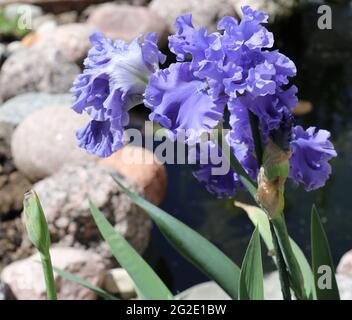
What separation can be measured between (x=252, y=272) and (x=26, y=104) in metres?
3.24

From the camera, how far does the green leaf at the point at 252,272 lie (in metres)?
1.29

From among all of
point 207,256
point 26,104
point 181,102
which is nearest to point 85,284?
point 207,256

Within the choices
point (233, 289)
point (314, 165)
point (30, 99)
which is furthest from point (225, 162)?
point (30, 99)

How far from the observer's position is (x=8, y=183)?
3.76 meters

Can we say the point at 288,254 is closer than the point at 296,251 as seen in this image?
Yes

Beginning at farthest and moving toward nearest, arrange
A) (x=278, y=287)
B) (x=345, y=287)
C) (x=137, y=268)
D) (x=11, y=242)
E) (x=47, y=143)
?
(x=47, y=143), (x=11, y=242), (x=278, y=287), (x=345, y=287), (x=137, y=268)

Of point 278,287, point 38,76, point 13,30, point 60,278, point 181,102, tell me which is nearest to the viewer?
point 181,102

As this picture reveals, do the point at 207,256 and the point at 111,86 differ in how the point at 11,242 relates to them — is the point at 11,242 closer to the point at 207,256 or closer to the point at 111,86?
the point at 207,256

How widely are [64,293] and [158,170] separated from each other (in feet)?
3.46

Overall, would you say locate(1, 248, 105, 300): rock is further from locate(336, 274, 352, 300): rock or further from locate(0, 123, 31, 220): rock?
locate(336, 274, 352, 300): rock

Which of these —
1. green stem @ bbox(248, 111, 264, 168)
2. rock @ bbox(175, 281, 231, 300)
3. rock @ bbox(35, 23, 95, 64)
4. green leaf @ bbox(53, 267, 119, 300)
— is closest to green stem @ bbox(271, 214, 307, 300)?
green stem @ bbox(248, 111, 264, 168)

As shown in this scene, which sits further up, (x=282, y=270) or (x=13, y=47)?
(x=282, y=270)
